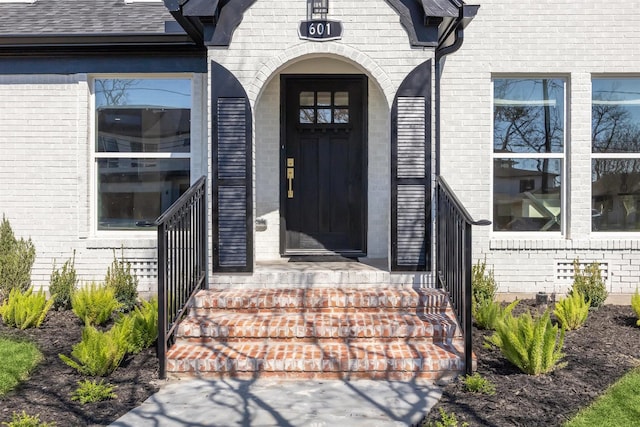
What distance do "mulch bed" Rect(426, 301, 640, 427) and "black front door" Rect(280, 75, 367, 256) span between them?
2.28 metres

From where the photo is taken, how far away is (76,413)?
3545 mm

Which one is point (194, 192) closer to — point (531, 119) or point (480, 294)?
point (480, 294)

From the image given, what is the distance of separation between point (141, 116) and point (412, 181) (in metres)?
3.58

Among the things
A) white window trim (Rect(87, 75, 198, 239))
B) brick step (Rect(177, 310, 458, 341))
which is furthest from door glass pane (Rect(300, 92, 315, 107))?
brick step (Rect(177, 310, 458, 341))

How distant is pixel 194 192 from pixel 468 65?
360 cm

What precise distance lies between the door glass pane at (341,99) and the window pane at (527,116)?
→ 1847mm

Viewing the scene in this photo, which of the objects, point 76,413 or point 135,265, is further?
point 135,265

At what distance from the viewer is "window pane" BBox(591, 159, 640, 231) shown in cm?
645

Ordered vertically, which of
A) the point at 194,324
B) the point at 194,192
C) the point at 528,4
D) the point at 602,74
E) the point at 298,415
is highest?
the point at 528,4

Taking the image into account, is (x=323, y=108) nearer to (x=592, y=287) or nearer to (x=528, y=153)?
(x=528, y=153)

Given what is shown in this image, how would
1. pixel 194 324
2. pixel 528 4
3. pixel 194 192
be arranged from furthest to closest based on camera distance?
1. pixel 528 4
2. pixel 194 192
3. pixel 194 324

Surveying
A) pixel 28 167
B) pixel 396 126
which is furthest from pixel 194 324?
pixel 28 167

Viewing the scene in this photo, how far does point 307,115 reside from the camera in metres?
6.75

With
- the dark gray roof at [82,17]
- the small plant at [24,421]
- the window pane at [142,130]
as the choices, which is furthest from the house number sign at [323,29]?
the small plant at [24,421]
